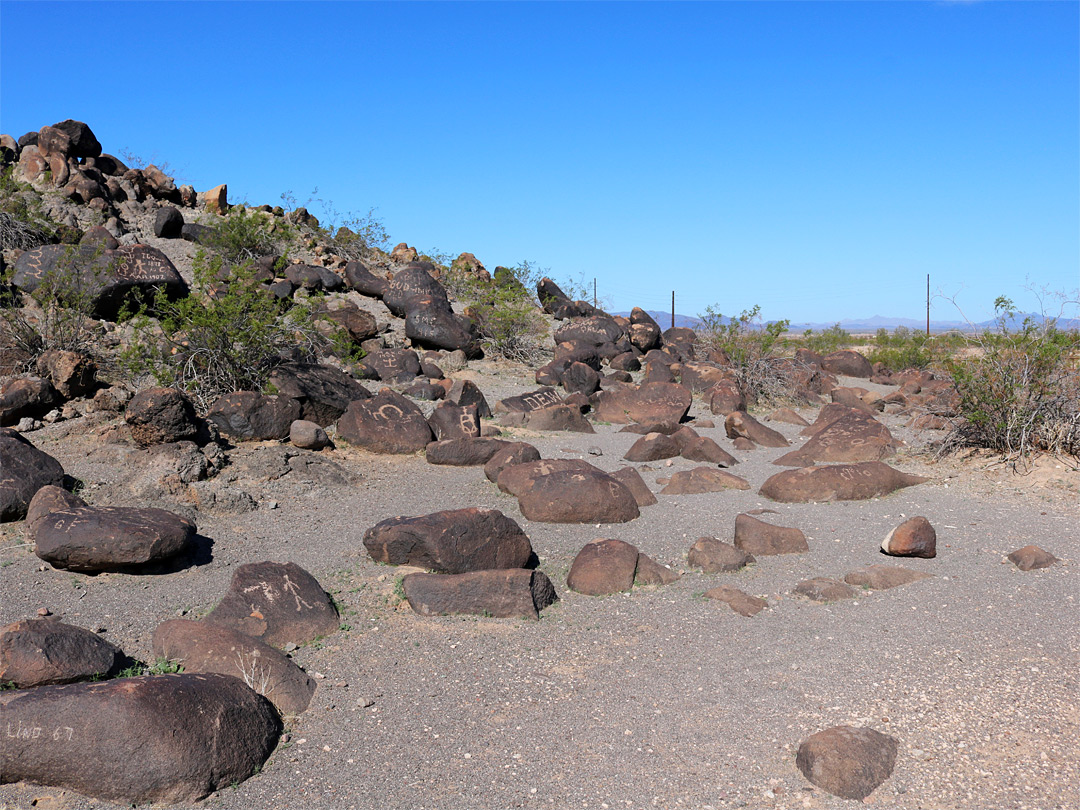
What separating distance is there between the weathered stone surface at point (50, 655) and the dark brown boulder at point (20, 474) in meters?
3.21

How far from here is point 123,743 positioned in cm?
340

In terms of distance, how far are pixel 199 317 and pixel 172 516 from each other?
19.1 ft

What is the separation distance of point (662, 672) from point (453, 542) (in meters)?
2.09

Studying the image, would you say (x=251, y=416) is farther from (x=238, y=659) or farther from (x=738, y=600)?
(x=738, y=600)

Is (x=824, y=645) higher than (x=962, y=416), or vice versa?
(x=962, y=416)

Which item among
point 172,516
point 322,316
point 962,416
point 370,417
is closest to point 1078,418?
point 962,416

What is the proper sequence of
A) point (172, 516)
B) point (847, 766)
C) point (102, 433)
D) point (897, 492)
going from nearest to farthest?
1. point (847, 766)
2. point (172, 516)
3. point (897, 492)
4. point (102, 433)

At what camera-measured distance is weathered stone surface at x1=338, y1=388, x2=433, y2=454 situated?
34.7 ft

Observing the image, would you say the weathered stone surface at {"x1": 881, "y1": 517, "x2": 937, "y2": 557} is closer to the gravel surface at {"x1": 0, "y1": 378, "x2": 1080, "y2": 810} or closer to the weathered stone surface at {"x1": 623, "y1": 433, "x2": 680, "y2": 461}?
the gravel surface at {"x1": 0, "y1": 378, "x2": 1080, "y2": 810}

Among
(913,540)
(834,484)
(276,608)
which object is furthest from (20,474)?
(834,484)

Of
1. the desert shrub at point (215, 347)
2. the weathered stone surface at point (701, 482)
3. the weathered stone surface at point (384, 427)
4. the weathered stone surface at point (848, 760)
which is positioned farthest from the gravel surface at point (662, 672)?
the desert shrub at point (215, 347)

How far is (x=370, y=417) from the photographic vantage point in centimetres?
1074

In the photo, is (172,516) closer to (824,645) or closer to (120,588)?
(120,588)

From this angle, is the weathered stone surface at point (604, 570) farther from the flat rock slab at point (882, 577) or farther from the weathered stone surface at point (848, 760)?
the weathered stone surface at point (848, 760)
